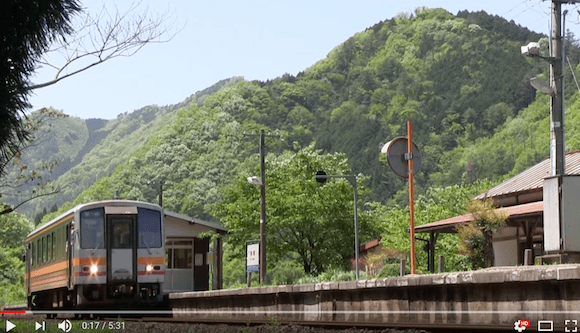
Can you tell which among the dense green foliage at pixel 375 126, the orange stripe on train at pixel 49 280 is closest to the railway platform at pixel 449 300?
the orange stripe on train at pixel 49 280

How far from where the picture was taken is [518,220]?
32.2 metres

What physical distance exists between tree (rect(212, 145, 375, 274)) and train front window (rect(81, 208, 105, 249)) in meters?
26.9

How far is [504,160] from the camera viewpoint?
5910 inches

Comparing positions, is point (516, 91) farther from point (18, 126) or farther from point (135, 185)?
point (18, 126)

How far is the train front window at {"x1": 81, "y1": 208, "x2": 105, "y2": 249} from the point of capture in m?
24.5

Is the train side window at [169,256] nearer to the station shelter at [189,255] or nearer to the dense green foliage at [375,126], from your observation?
the station shelter at [189,255]

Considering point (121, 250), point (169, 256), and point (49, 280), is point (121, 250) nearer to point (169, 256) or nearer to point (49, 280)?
point (49, 280)

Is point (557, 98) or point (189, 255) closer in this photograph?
point (557, 98)

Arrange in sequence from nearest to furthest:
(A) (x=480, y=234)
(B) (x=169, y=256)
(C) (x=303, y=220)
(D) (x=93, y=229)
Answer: (D) (x=93, y=229) → (A) (x=480, y=234) → (B) (x=169, y=256) → (C) (x=303, y=220)

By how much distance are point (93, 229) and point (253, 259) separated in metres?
9.14

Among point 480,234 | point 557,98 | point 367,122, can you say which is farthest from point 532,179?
point 367,122

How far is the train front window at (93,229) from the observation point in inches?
965

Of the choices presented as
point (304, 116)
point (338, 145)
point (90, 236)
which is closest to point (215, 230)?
point (90, 236)

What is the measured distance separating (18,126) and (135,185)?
5186 inches
